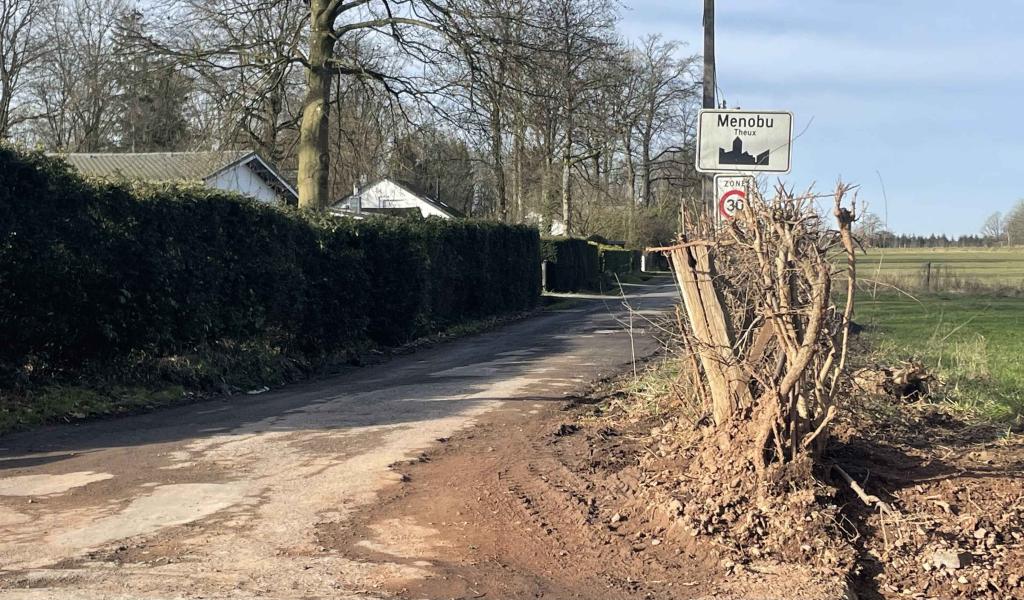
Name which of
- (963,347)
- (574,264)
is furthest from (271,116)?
(574,264)

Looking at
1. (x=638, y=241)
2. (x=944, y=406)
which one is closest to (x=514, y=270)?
(x=944, y=406)

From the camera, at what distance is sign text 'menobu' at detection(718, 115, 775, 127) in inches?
407

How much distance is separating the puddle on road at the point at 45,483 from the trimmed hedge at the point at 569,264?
30.2m

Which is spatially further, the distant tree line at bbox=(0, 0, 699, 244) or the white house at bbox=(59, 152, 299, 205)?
the white house at bbox=(59, 152, 299, 205)

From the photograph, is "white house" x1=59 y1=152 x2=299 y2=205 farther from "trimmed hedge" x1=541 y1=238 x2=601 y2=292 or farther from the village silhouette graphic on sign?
the village silhouette graphic on sign

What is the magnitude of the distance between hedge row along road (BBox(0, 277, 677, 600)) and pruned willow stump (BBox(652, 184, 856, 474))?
2169 mm

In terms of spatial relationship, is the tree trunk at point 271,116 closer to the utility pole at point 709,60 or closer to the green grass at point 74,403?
the utility pole at point 709,60

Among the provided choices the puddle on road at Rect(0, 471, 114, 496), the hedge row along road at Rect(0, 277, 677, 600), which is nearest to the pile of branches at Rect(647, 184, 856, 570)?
the hedge row along road at Rect(0, 277, 677, 600)

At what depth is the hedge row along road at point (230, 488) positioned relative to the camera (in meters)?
4.84

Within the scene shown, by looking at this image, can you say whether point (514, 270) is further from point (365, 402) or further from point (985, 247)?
point (985, 247)

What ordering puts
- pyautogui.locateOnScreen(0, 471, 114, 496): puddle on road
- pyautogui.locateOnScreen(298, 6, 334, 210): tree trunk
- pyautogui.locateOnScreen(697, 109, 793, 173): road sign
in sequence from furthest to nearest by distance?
pyautogui.locateOnScreen(298, 6, 334, 210): tree trunk, pyautogui.locateOnScreen(697, 109, 793, 173): road sign, pyautogui.locateOnScreen(0, 471, 114, 496): puddle on road

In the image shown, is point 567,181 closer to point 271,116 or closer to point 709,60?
point 271,116

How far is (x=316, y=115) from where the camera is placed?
67.8ft

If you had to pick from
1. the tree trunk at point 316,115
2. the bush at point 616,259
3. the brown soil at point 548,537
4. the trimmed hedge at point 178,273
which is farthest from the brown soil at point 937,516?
the bush at point 616,259
